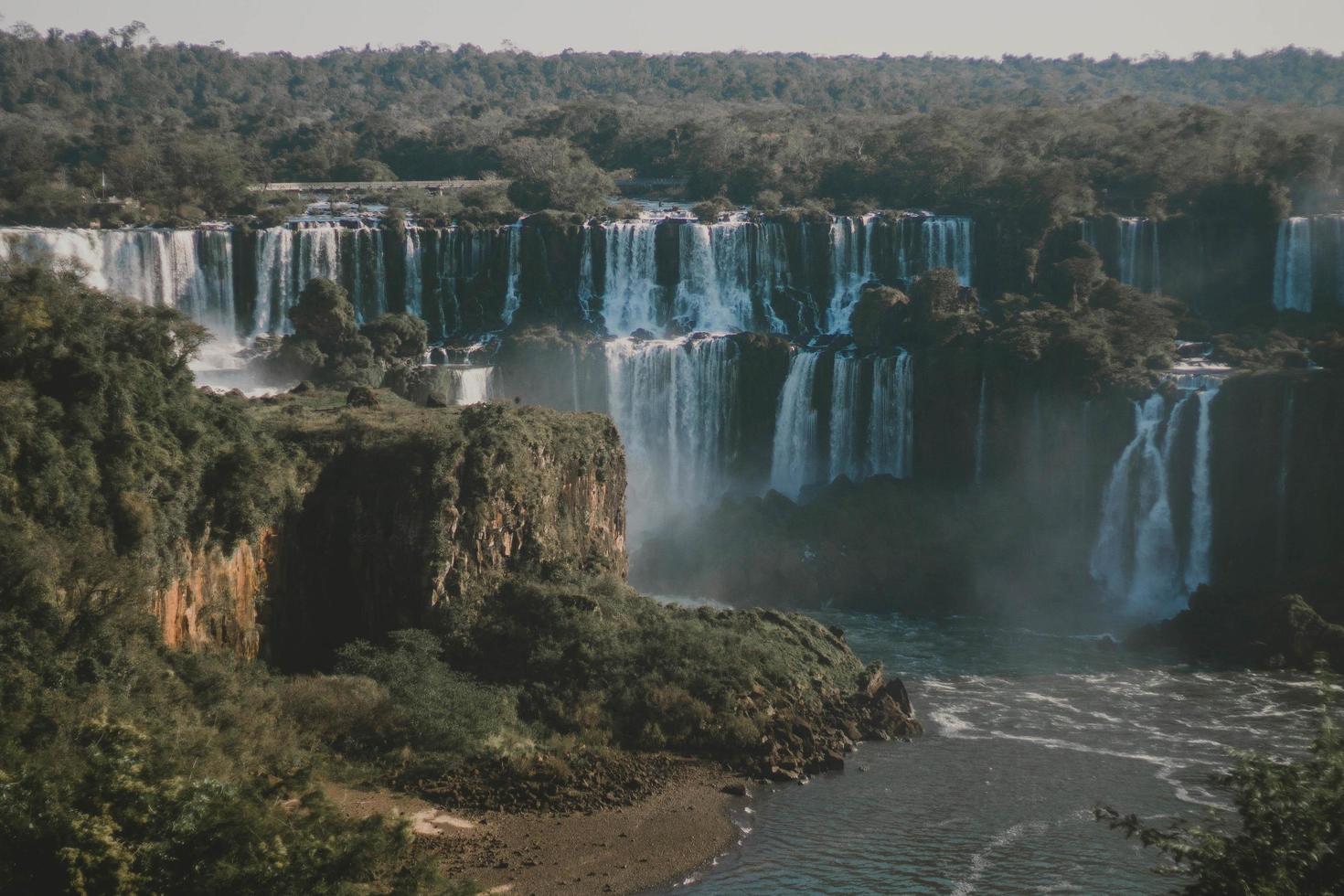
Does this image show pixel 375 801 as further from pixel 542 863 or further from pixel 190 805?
pixel 190 805

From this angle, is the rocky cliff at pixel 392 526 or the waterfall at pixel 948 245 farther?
the waterfall at pixel 948 245

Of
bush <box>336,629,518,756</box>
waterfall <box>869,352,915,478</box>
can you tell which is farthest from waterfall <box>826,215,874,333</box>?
bush <box>336,629,518,756</box>

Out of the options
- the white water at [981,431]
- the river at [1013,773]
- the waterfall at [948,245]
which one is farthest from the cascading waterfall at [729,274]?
the river at [1013,773]

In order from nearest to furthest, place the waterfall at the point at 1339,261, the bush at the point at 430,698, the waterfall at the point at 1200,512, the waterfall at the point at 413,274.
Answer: the bush at the point at 430,698
the waterfall at the point at 1200,512
the waterfall at the point at 1339,261
the waterfall at the point at 413,274

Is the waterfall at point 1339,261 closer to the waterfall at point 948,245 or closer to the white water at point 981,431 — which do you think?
the waterfall at point 948,245

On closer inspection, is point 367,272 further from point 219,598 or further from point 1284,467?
point 1284,467

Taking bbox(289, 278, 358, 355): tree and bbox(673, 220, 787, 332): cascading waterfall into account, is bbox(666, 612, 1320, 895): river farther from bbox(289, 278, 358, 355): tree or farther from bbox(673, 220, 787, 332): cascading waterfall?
bbox(673, 220, 787, 332): cascading waterfall

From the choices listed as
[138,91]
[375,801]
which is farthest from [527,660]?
[138,91]
